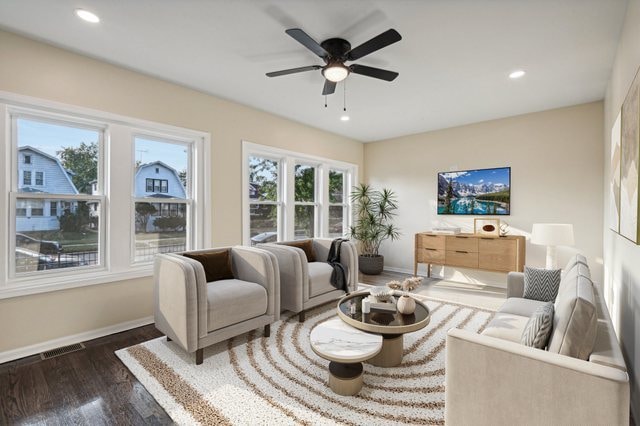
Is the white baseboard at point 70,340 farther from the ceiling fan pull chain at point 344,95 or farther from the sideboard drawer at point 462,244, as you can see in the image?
the sideboard drawer at point 462,244

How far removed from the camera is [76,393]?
204 centimetres

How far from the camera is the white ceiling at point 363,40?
217cm

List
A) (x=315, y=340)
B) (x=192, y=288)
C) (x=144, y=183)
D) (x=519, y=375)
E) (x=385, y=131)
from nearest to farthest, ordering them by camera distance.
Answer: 1. (x=519, y=375)
2. (x=315, y=340)
3. (x=192, y=288)
4. (x=144, y=183)
5. (x=385, y=131)

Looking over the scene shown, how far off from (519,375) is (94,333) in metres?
3.46

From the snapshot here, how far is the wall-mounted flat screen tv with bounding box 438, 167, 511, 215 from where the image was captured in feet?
15.6

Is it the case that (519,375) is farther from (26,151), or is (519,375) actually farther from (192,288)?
(26,151)

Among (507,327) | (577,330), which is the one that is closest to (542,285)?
(507,327)

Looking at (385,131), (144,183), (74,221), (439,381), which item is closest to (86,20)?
(144,183)

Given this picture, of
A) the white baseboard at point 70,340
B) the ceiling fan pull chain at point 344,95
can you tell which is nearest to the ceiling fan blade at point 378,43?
the ceiling fan pull chain at point 344,95

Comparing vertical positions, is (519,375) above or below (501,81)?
below

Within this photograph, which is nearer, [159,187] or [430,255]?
[159,187]

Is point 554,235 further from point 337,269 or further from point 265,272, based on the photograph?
point 265,272

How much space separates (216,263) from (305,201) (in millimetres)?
2498

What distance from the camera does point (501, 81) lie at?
11.1 feet
